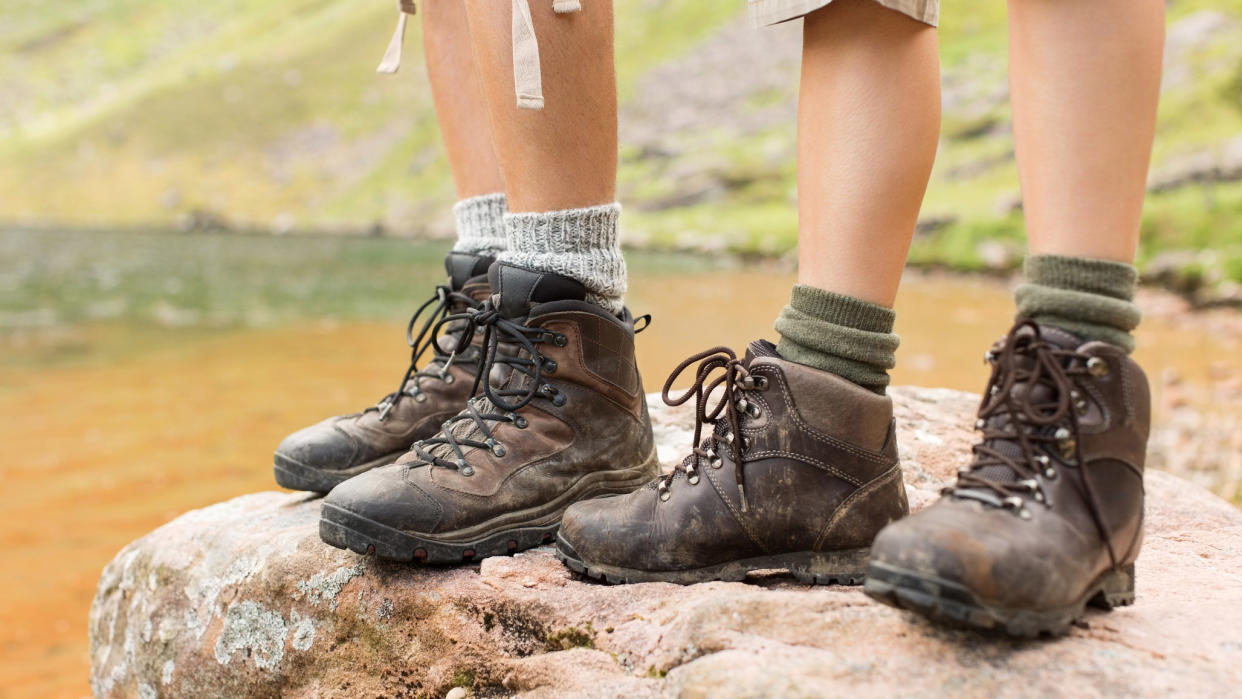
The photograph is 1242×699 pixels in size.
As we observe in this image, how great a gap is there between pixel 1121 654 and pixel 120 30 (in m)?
90.0

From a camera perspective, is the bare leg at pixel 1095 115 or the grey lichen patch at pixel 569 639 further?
the grey lichen patch at pixel 569 639

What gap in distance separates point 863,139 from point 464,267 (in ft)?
3.37

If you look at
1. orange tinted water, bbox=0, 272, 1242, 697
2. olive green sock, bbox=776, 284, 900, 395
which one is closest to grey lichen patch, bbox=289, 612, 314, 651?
olive green sock, bbox=776, 284, 900, 395

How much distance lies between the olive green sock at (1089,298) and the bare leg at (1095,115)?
0.02 m

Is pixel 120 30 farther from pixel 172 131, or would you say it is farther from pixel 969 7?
pixel 969 7

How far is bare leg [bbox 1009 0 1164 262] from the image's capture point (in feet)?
4.32

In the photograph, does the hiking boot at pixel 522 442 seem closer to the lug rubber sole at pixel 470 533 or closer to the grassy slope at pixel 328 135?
the lug rubber sole at pixel 470 533

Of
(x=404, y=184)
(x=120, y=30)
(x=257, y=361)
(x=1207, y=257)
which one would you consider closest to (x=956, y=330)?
(x=1207, y=257)

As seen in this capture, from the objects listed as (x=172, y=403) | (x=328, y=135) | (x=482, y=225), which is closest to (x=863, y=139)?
(x=482, y=225)

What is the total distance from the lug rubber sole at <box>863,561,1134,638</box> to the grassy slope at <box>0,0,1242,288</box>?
18.8 meters

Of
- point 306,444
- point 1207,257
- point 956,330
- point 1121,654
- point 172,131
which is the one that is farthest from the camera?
point 172,131

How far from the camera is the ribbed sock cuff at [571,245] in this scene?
1.79 m

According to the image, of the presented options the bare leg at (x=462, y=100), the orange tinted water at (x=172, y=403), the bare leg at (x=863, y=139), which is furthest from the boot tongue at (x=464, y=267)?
the orange tinted water at (x=172, y=403)

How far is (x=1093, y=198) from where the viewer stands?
1.33m
